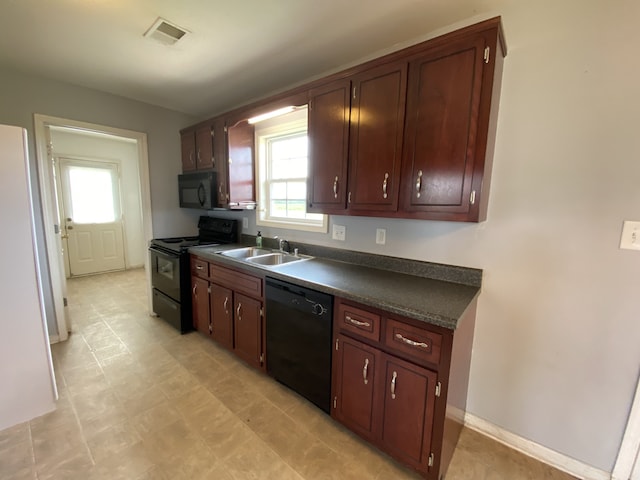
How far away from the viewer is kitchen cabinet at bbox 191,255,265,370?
2166 mm

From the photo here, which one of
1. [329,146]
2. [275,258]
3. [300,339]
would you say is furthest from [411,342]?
[275,258]

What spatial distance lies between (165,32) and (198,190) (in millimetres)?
1556

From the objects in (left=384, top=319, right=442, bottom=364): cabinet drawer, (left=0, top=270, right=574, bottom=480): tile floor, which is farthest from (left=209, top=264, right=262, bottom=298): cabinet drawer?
(left=384, top=319, right=442, bottom=364): cabinet drawer

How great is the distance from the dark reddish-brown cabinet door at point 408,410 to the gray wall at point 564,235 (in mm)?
641

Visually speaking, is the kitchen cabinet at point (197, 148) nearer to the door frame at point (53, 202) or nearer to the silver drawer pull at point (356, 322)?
the door frame at point (53, 202)

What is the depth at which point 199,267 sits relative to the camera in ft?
8.87

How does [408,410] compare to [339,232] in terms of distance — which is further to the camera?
[339,232]

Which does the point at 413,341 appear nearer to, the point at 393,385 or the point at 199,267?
the point at 393,385

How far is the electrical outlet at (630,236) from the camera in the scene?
126cm

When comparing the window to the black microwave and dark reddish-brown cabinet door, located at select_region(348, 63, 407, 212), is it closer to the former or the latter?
the black microwave

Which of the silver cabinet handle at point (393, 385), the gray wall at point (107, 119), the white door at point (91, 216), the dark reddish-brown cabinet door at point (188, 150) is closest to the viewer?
the silver cabinet handle at point (393, 385)

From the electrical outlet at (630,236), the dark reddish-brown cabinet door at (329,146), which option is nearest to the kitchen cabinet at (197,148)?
the dark reddish-brown cabinet door at (329,146)

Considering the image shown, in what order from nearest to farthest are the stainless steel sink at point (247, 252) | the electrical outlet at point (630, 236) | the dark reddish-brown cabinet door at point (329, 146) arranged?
the electrical outlet at point (630, 236) < the dark reddish-brown cabinet door at point (329, 146) < the stainless steel sink at point (247, 252)

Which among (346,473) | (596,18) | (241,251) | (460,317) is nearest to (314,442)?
(346,473)
